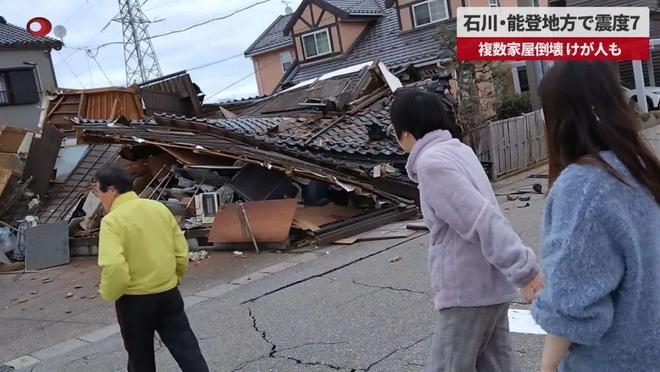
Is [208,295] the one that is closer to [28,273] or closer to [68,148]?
[28,273]

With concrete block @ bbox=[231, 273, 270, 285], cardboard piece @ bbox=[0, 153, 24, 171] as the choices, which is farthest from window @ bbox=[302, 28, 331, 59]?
concrete block @ bbox=[231, 273, 270, 285]

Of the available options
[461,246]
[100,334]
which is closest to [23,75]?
[100,334]

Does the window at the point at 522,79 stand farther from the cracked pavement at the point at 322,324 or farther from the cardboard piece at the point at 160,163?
the cracked pavement at the point at 322,324

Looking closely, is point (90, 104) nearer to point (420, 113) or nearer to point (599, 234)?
point (420, 113)

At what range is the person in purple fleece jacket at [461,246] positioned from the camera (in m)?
2.13

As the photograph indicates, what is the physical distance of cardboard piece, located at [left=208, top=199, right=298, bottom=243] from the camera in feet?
28.0

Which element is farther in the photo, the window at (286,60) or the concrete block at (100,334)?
the window at (286,60)

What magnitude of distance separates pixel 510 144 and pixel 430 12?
9576mm

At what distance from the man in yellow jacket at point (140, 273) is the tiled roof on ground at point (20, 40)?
24207mm

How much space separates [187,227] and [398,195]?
3.63 meters

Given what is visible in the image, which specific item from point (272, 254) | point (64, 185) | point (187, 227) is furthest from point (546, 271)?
point (64, 185)

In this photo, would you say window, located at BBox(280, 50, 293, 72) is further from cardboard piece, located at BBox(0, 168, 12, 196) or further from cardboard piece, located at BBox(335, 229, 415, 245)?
cardboard piece, located at BBox(335, 229, 415, 245)

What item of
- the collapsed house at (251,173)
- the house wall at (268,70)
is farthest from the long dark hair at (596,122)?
the house wall at (268,70)

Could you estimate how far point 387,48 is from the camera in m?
22.5
